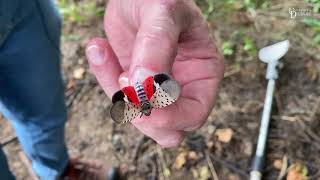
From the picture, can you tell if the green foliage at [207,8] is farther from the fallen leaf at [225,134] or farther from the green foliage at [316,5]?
the green foliage at [316,5]

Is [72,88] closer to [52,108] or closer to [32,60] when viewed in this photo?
[52,108]

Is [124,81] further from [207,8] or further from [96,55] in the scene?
[207,8]

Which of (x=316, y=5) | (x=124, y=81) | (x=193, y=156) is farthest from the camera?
(x=193, y=156)

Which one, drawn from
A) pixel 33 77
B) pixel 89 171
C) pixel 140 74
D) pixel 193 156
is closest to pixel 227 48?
pixel 193 156

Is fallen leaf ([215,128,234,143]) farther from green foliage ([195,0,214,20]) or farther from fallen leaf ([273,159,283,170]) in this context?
green foliage ([195,0,214,20])

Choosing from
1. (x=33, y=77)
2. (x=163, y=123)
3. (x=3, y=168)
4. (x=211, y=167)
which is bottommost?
(x=211, y=167)

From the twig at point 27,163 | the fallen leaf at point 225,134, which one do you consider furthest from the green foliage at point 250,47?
the twig at point 27,163

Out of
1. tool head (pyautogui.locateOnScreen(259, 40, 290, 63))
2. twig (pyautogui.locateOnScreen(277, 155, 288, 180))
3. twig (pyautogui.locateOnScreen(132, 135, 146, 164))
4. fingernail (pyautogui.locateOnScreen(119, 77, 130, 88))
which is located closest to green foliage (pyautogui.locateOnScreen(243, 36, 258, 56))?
tool head (pyautogui.locateOnScreen(259, 40, 290, 63))
